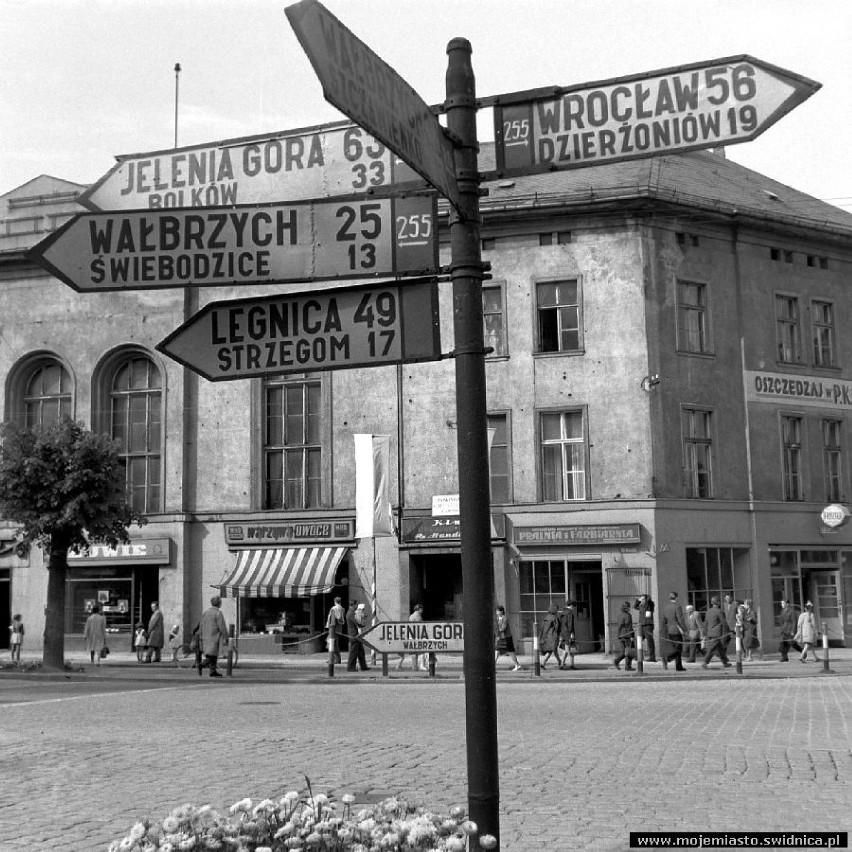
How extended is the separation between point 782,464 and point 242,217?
3264cm

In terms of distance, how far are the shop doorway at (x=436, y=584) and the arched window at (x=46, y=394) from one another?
510 inches

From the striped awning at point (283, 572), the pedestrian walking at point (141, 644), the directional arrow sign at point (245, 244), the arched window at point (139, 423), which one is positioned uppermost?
the arched window at point (139, 423)

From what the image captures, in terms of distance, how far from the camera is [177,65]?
44219mm

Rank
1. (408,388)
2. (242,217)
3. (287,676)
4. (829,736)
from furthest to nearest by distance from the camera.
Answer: (408,388), (287,676), (829,736), (242,217)

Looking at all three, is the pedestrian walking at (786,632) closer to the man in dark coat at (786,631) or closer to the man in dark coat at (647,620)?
the man in dark coat at (786,631)

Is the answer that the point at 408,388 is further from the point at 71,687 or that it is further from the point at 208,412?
the point at 71,687

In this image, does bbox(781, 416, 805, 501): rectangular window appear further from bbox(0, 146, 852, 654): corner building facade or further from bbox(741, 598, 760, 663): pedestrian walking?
bbox(741, 598, 760, 663): pedestrian walking

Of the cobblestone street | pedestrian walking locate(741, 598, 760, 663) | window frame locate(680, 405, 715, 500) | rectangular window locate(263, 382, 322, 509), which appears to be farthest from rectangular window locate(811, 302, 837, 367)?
the cobblestone street

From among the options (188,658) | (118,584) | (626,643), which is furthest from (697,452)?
(118,584)

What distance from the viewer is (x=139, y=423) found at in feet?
125

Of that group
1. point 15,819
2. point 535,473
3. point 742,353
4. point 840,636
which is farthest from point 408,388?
point 15,819

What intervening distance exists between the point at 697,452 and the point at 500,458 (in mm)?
5600

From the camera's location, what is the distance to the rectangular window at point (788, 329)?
36.0m

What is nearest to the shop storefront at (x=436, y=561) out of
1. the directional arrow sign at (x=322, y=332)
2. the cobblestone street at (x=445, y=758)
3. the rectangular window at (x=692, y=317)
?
the rectangular window at (x=692, y=317)
